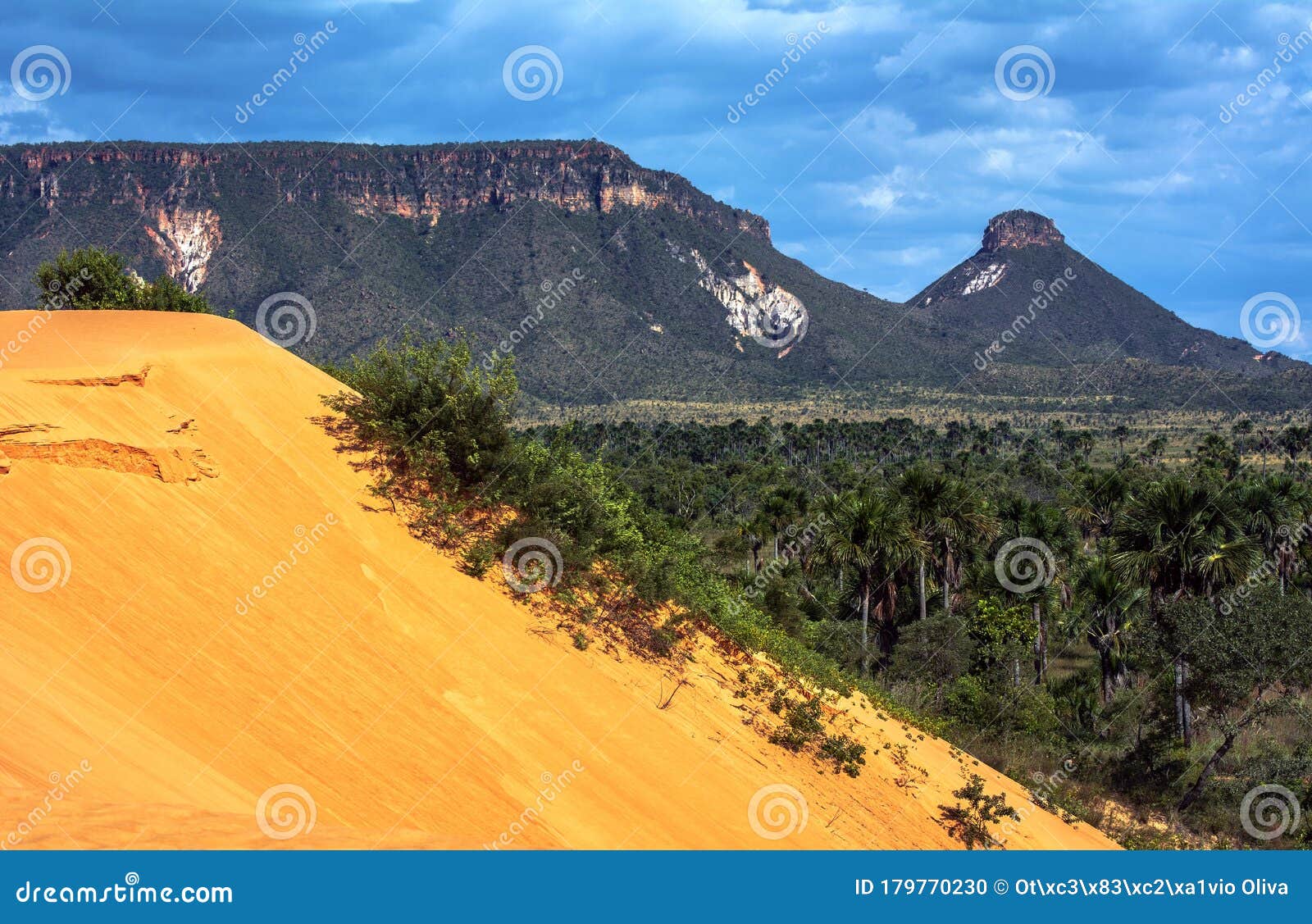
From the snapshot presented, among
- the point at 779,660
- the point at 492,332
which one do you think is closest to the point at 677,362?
the point at 492,332

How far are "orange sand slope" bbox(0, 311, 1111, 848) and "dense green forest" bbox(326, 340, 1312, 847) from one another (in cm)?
103

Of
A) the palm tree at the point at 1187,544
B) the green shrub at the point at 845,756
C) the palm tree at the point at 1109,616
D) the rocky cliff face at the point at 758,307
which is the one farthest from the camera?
the rocky cliff face at the point at 758,307

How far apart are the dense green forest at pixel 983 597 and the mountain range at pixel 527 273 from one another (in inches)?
3855

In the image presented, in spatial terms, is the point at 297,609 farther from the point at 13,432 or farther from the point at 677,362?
the point at 677,362

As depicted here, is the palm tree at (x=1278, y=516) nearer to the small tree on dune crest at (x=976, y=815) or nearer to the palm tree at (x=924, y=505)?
the palm tree at (x=924, y=505)

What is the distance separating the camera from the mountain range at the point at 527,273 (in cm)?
13988

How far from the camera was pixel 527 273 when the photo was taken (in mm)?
159000

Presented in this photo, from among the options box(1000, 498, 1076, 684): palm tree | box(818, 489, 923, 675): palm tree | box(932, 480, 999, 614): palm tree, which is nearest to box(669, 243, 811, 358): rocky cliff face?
box(1000, 498, 1076, 684): palm tree

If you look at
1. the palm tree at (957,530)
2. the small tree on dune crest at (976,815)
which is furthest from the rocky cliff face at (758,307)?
the small tree on dune crest at (976,815)

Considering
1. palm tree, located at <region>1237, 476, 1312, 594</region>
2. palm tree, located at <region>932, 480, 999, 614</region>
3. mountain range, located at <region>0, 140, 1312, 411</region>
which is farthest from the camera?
mountain range, located at <region>0, 140, 1312, 411</region>

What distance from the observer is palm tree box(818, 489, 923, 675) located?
25.5 m

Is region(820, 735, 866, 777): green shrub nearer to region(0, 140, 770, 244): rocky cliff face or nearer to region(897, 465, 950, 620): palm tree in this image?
region(897, 465, 950, 620): palm tree

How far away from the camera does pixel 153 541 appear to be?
1329 cm

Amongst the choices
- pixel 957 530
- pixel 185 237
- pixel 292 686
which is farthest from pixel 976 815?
pixel 185 237
